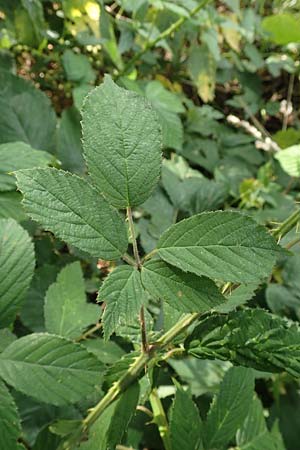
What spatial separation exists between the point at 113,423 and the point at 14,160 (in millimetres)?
462

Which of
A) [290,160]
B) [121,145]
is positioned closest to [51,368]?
[121,145]

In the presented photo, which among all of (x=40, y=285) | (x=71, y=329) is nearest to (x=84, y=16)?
(x=40, y=285)

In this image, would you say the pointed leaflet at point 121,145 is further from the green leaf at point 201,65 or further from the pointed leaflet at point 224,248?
the green leaf at point 201,65

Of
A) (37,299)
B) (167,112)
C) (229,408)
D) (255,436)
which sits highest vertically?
(167,112)

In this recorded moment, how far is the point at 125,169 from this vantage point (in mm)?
513

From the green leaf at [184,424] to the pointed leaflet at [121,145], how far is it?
31cm

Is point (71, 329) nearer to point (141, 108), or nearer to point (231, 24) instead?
point (141, 108)

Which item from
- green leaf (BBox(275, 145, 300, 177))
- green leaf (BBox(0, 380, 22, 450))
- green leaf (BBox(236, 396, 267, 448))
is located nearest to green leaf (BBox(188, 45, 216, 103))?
green leaf (BBox(275, 145, 300, 177))

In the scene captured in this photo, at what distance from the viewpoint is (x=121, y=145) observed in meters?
0.51

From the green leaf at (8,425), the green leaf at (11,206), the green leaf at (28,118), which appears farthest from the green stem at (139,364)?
the green leaf at (28,118)

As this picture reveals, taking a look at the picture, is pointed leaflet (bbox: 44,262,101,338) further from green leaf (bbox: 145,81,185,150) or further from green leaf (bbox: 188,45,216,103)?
green leaf (bbox: 188,45,216,103)

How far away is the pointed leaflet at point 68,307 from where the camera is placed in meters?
0.79

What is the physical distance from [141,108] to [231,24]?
1165 millimetres

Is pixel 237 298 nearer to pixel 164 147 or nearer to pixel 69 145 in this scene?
pixel 69 145
